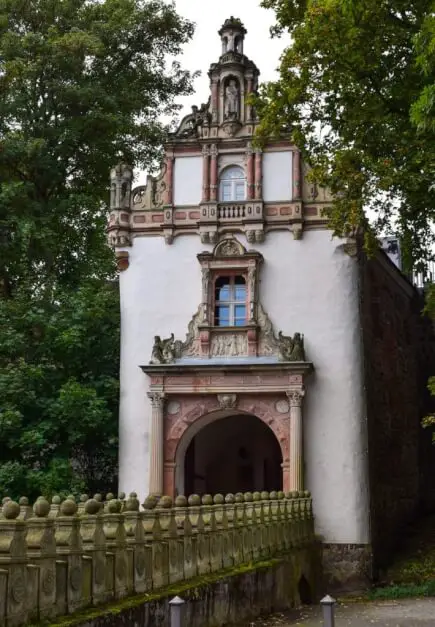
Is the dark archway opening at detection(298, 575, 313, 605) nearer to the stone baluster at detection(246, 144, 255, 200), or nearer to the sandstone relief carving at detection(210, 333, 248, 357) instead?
the sandstone relief carving at detection(210, 333, 248, 357)

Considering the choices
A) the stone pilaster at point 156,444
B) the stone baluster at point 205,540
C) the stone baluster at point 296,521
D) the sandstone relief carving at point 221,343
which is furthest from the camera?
the sandstone relief carving at point 221,343

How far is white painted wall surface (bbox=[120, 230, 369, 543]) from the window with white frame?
1.85ft

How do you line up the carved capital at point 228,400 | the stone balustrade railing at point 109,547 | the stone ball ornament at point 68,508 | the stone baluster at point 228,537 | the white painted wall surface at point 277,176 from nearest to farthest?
the stone balustrade railing at point 109,547 < the stone ball ornament at point 68,508 < the stone baluster at point 228,537 < the carved capital at point 228,400 < the white painted wall surface at point 277,176

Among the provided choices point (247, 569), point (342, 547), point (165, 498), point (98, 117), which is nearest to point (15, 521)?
point (165, 498)

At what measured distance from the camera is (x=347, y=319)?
875 inches

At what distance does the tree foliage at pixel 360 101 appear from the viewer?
16.9 m

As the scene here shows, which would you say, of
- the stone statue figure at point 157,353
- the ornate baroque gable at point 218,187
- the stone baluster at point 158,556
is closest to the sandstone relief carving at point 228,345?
the stone statue figure at point 157,353

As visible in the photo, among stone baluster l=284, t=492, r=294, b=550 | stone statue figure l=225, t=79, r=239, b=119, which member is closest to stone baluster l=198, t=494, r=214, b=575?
stone baluster l=284, t=492, r=294, b=550

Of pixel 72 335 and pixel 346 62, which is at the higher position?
pixel 346 62

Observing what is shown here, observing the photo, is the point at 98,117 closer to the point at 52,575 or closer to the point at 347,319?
the point at 347,319

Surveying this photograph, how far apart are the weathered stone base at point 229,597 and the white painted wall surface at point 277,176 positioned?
28.6 feet

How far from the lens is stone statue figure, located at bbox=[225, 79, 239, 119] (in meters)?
23.6

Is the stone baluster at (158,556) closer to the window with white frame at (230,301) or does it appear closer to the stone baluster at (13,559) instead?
the stone baluster at (13,559)

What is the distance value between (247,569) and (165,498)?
9.09ft
